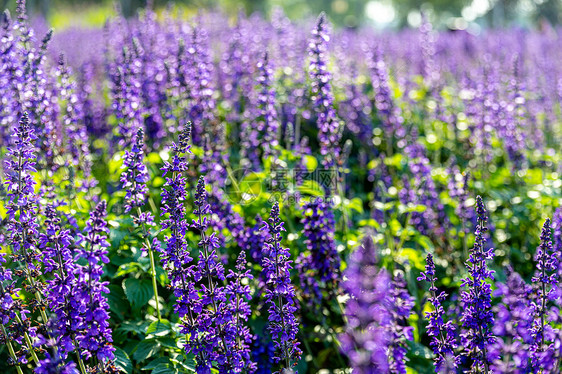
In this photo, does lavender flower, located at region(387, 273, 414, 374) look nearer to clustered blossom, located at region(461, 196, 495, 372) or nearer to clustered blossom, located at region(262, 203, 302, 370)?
clustered blossom, located at region(461, 196, 495, 372)

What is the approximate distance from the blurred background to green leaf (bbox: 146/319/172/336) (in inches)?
472

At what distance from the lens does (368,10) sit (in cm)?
6681

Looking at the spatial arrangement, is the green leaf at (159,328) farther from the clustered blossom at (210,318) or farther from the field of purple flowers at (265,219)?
the clustered blossom at (210,318)

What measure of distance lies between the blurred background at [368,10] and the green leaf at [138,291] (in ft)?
37.9

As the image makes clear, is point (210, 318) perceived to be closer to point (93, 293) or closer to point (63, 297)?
point (93, 293)

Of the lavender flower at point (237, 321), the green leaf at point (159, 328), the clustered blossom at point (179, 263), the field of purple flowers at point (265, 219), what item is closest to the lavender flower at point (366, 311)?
the field of purple flowers at point (265, 219)

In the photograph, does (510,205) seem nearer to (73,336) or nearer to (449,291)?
(449,291)

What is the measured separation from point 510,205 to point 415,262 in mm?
2097

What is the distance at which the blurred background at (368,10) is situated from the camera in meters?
20.7

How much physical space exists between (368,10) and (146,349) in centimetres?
6782

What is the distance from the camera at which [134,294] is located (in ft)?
14.1

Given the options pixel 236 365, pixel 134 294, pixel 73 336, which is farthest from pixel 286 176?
pixel 73 336

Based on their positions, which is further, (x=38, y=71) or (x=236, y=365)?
(x=38, y=71)

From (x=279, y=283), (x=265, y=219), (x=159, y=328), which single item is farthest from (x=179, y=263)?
(x=265, y=219)
